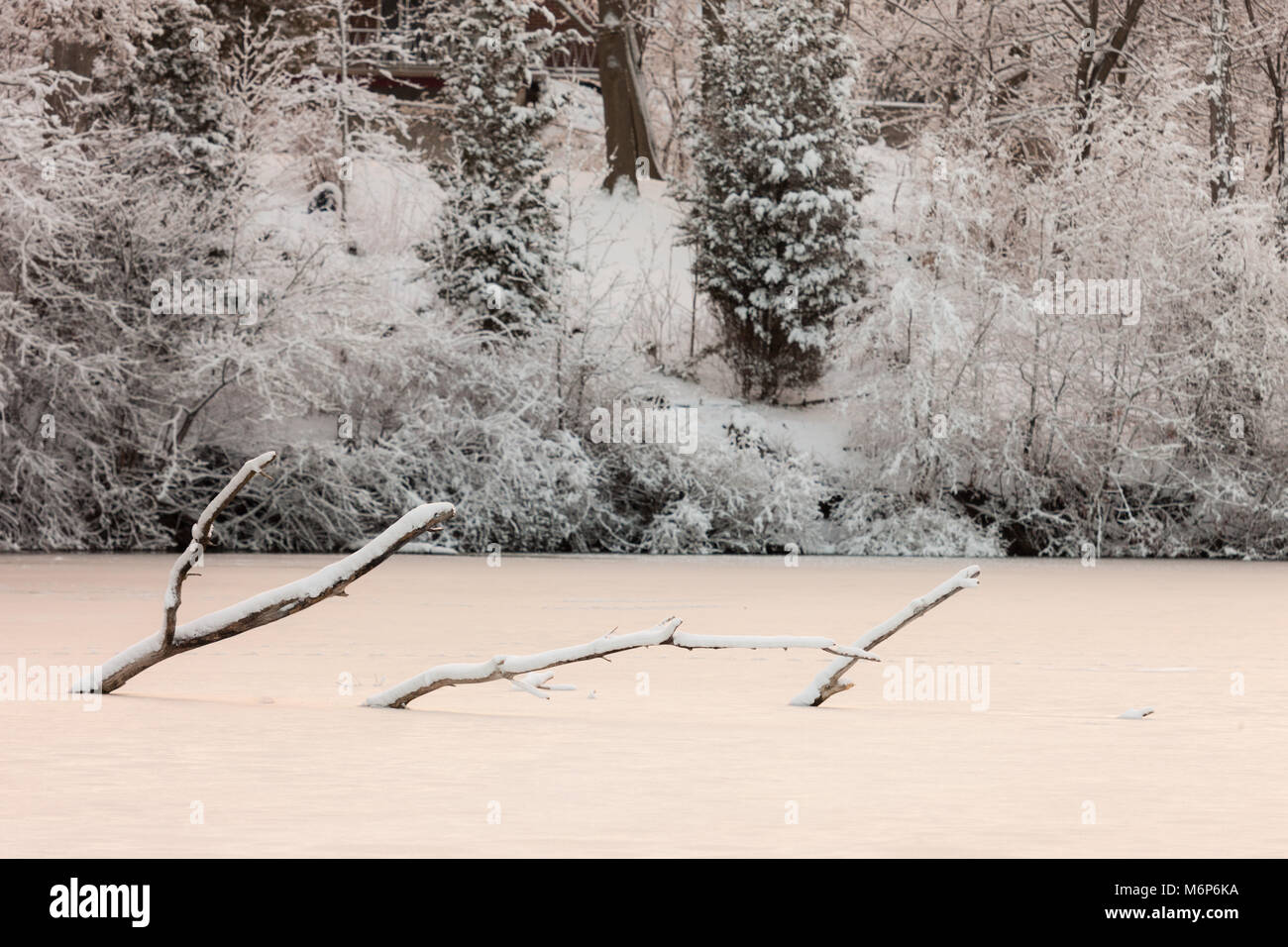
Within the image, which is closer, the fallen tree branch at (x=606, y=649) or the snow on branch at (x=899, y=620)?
the fallen tree branch at (x=606, y=649)

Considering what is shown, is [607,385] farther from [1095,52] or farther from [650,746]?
[650,746]

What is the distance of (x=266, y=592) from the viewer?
739cm

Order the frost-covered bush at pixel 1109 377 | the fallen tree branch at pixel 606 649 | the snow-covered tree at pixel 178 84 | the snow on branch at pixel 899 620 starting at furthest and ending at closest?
the snow-covered tree at pixel 178 84 < the frost-covered bush at pixel 1109 377 < the snow on branch at pixel 899 620 < the fallen tree branch at pixel 606 649

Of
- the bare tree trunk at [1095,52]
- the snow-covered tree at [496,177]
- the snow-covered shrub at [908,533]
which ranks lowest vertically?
the snow-covered shrub at [908,533]

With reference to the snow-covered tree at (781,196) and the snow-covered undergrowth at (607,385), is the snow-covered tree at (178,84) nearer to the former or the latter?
the snow-covered undergrowth at (607,385)

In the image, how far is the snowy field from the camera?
221 inches

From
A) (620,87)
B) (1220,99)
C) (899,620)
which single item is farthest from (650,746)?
(620,87)

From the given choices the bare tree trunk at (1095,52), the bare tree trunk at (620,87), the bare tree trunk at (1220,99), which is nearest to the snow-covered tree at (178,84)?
the bare tree trunk at (620,87)

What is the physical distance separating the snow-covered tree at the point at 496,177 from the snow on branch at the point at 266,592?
17.0m

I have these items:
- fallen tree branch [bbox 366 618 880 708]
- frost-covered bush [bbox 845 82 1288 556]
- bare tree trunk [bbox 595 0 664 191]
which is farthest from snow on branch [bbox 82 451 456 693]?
bare tree trunk [bbox 595 0 664 191]

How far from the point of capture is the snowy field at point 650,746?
5602 millimetres

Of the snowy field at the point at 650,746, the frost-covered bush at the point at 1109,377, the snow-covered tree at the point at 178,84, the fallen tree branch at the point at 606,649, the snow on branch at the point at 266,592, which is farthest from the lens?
the snow-covered tree at the point at 178,84

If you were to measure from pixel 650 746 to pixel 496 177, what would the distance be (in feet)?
61.2

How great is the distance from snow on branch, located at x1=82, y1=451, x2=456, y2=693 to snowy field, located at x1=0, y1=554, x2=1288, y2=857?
0.36 meters
